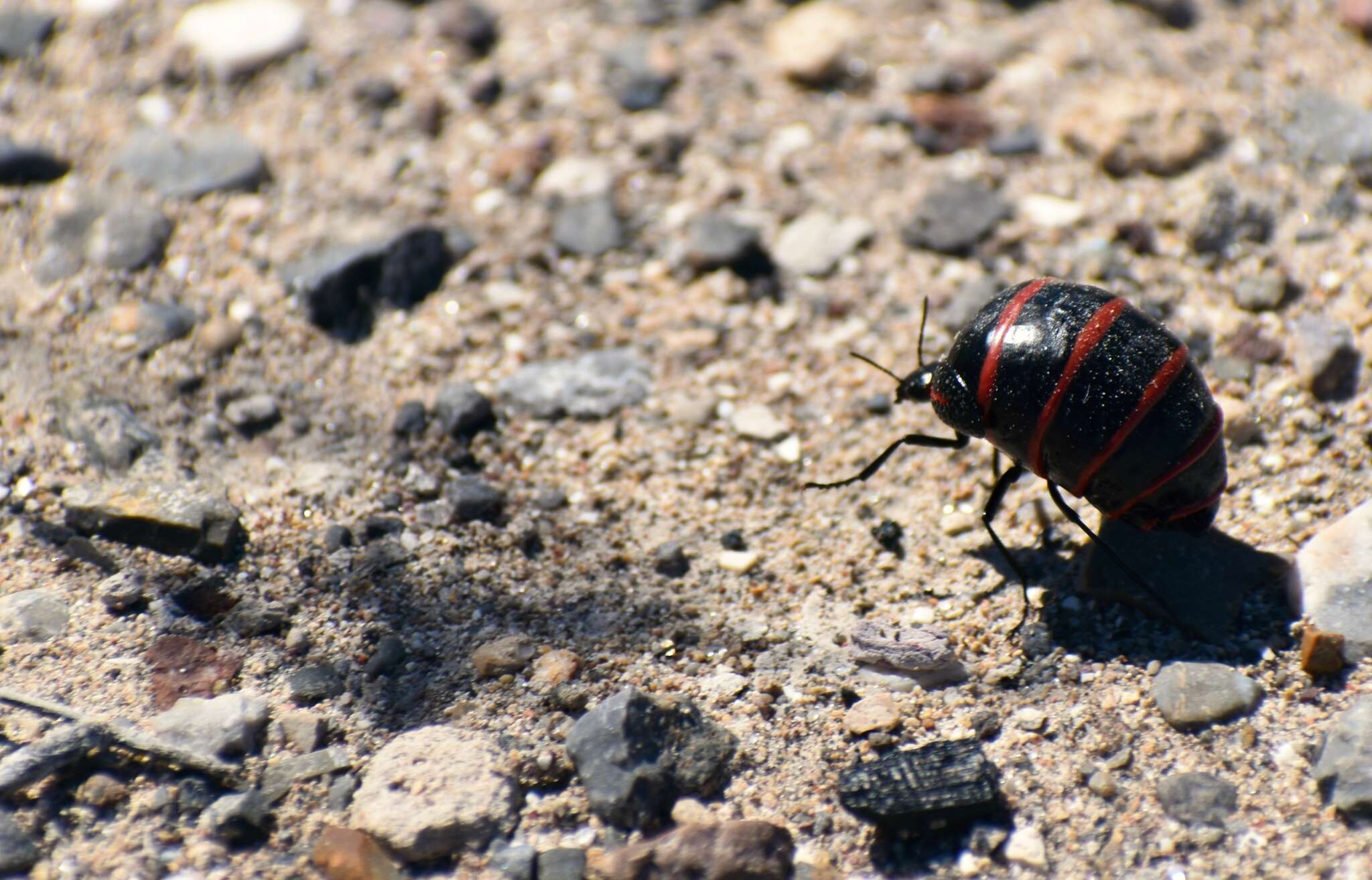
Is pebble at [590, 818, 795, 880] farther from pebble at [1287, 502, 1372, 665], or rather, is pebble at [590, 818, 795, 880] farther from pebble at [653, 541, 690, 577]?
pebble at [1287, 502, 1372, 665]

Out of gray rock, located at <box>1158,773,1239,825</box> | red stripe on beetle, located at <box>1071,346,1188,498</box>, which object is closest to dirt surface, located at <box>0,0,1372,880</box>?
gray rock, located at <box>1158,773,1239,825</box>

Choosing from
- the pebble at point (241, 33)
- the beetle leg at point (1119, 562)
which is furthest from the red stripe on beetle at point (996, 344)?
the pebble at point (241, 33)

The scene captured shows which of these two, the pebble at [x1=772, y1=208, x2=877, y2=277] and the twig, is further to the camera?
the pebble at [x1=772, y1=208, x2=877, y2=277]

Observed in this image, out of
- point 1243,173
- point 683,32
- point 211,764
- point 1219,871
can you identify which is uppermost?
point 683,32

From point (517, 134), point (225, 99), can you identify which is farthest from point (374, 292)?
point (225, 99)

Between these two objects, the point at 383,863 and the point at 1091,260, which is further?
the point at 1091,260

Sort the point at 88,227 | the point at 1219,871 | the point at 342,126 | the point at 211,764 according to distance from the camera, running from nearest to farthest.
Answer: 1. the point at 1219,871
2. the point at 211,764
3. the point at 88,227
4. the point at 342,126

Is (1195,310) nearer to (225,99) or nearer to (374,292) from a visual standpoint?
(374,292)
